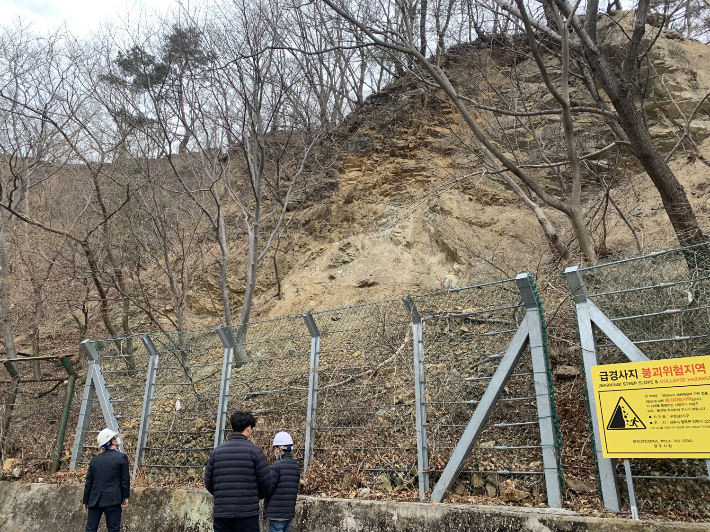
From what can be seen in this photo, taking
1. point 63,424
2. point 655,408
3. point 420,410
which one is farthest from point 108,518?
point 655,408

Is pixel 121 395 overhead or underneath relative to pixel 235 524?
overhead

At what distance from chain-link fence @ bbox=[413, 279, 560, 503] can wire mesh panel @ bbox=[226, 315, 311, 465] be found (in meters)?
1.67

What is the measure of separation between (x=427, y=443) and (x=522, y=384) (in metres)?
1.60

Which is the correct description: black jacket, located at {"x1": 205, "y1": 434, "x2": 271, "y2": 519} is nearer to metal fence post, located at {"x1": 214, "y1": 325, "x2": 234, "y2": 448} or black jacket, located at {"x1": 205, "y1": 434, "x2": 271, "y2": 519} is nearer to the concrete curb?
the concrete curb

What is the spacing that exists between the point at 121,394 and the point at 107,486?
492cm

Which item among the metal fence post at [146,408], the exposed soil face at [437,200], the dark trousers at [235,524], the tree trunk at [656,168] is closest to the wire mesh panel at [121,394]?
the metal fence post at [146,408]

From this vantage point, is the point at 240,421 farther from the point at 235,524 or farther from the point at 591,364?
the point at 591,364

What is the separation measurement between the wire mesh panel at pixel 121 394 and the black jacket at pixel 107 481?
1.71 m

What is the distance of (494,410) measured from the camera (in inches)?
226

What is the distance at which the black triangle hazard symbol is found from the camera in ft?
13.2

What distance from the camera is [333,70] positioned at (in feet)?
60.7

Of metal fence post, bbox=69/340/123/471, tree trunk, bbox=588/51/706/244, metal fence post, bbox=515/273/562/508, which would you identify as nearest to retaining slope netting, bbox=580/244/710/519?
metal fence post, bbox=515/273/562/508

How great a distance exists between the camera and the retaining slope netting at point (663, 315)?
4.27m

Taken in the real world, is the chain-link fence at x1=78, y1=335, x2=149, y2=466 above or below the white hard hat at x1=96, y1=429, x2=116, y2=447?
above
